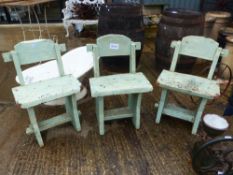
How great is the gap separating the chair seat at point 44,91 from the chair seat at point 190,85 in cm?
74

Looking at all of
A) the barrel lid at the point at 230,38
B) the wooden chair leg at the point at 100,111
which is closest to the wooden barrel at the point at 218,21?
the barrel lid at the point at 230,38

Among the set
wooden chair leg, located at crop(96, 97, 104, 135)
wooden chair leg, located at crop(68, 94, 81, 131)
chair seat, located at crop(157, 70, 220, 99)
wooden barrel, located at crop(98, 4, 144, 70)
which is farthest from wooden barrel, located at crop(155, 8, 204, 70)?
wooden chair leg, located at crop(68, 94, 81, 131)

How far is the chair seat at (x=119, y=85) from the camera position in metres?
1.70

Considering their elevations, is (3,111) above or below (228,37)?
below

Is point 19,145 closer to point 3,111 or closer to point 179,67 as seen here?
point 3,111

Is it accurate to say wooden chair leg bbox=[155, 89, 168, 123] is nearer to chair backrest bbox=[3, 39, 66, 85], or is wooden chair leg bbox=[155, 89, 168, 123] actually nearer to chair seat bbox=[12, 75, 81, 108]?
chair seat bbox=[12, 75, 81, 108]

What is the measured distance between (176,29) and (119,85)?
4.52 ft

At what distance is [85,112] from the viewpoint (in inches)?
90.7

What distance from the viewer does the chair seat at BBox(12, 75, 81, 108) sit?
5.23 feet

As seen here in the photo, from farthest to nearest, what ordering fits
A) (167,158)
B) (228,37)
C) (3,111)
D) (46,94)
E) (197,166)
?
(228,37)
(3,111)
(167,158)
(46,94)
(197,166)

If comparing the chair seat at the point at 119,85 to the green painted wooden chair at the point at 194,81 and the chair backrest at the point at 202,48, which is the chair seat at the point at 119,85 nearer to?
the green painted wooden chair at the point at 194,81

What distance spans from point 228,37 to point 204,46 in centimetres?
108

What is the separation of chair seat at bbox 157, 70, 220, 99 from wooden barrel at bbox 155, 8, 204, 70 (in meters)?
0.96

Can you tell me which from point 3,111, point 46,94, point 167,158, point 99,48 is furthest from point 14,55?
point 167,158
